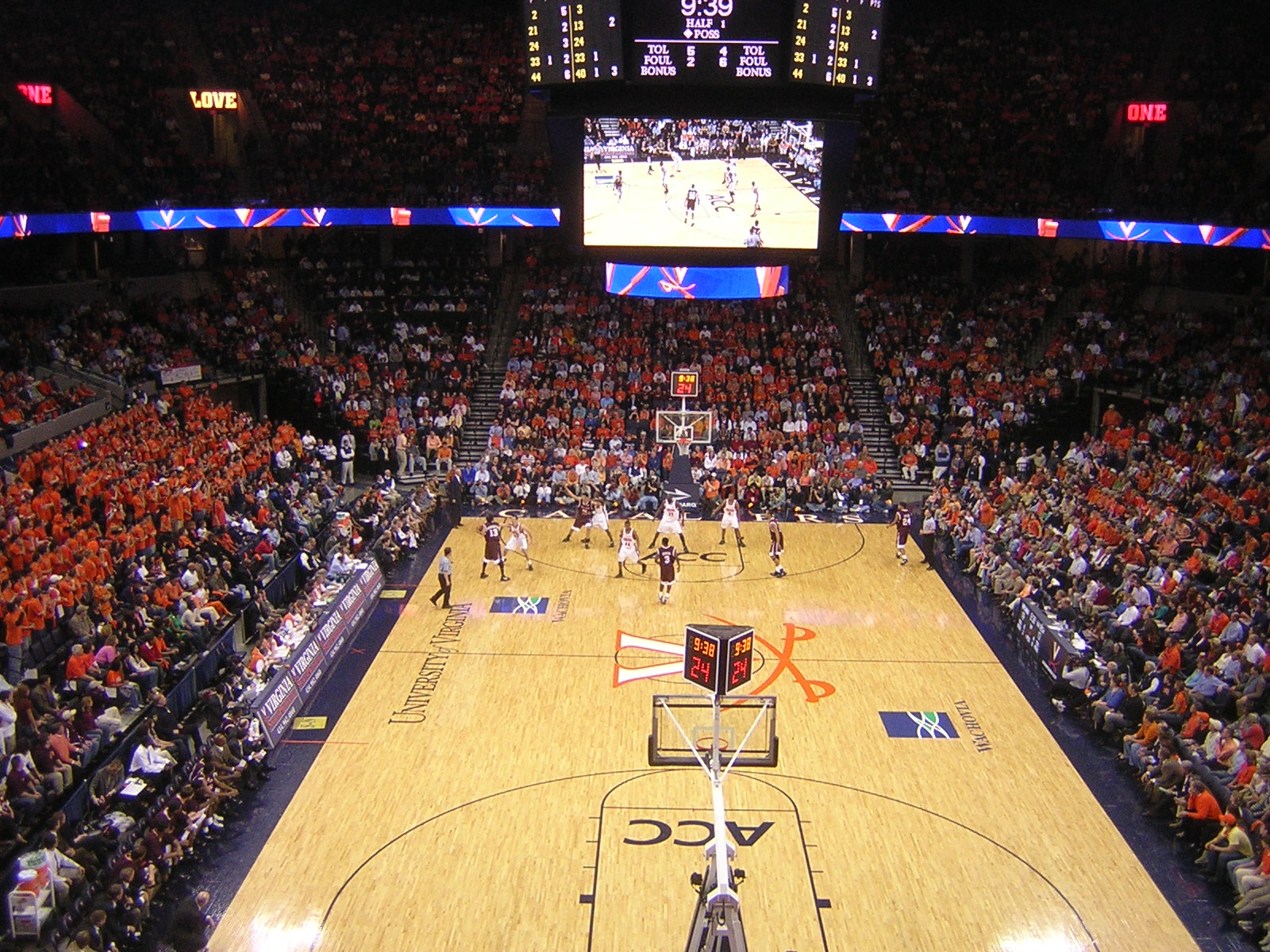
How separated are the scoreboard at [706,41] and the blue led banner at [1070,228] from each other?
8570mm

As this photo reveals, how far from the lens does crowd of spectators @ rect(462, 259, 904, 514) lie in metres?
28.7

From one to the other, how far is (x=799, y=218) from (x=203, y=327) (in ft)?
50.9

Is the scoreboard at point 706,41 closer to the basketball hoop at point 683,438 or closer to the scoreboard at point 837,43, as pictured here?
the scoreboard at point 837,43

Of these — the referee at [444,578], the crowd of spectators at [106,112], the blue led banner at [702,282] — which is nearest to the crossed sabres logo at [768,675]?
the referee at [444,578]

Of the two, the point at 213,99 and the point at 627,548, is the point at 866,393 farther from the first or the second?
the point at 213,99

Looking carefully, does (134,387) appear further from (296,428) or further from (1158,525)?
(1158,525)

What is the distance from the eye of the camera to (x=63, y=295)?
2981 centimetres

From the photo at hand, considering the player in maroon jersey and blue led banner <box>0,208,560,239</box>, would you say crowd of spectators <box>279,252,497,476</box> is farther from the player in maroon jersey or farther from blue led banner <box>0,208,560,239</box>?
the player in maroon jersey

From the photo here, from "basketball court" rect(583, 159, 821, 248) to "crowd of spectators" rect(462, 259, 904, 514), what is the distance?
4546mm

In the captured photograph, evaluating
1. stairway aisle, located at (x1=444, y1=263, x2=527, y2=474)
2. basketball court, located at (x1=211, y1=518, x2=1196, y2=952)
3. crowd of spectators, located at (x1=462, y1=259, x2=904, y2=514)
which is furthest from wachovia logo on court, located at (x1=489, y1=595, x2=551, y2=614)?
stairway aisle, located at (x1=444, y1=263, x2=527, y2=474)

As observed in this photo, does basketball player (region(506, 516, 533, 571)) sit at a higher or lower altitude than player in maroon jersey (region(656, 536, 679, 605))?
lower

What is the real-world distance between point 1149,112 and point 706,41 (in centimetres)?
1607

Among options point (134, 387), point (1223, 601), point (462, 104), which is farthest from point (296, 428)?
point (1223, 601)

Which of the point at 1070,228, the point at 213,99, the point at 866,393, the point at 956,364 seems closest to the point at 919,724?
the point at 866,393
